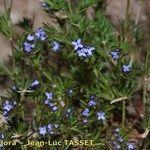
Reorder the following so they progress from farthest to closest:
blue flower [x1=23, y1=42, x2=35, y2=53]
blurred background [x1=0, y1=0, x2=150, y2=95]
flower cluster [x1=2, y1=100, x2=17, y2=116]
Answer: blurred background [x1=0, y1=0, x2=150, y2=95] → blue flower [x1=23, y1=42, x2=35, y2=53] → flower cluster [x1=2, y1=100, x2=17, y2=116]

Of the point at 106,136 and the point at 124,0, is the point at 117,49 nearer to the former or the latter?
the point at 106,136

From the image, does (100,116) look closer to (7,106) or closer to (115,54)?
(115,54)

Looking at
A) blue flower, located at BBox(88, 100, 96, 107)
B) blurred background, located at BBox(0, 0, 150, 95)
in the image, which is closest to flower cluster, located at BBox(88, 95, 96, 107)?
blue flower, located at BBox(88, 100, 96, 107)

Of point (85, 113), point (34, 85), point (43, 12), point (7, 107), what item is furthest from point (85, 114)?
point (43, 12)

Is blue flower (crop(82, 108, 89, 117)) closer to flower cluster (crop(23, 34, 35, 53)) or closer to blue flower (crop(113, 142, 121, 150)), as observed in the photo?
blue flower (crop(113, 142, 121, 150))

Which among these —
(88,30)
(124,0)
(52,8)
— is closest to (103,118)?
(88,30)

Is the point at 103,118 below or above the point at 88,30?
below

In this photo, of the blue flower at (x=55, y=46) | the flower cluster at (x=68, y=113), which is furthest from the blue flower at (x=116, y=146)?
the blue flower at (x=55, y=46)

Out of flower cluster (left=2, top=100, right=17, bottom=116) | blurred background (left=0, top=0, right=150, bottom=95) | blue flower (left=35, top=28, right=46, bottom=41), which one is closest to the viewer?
flower cluster (left=2, top=100, right=17, bottom=116)
